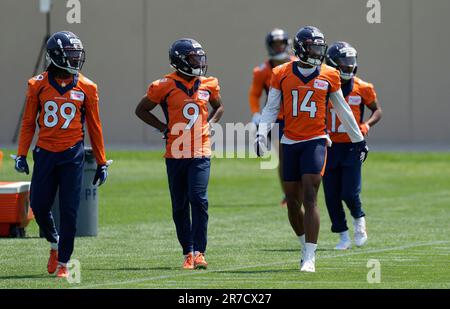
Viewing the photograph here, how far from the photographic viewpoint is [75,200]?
492 inches

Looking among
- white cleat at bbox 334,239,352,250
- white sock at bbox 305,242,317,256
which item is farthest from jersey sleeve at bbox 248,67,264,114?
white sock at bbox 305,242,317,256

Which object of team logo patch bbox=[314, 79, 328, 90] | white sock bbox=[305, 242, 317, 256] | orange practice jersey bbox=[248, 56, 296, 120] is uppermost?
team logo patch bbox=[314, 79, 328, 90]

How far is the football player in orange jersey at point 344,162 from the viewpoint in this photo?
1573cm

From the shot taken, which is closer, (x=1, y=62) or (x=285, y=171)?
(x=285, y=171)

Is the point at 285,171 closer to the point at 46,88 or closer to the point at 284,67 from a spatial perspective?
the point at 284,67

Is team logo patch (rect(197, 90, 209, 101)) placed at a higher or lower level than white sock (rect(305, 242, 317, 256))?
higher

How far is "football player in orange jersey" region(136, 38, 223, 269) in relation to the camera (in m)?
13.3

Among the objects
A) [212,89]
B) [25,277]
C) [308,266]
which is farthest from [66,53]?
[308,266]

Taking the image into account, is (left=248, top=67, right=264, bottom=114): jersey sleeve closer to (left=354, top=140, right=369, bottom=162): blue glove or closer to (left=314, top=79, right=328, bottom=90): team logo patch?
(left=354, top=140, right=369, bottom=162): blue glove

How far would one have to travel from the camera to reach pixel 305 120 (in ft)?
42.3

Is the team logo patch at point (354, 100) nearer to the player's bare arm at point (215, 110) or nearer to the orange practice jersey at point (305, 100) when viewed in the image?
the player's bare arm at point (215, 110)

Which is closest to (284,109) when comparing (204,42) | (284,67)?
(284,67)
